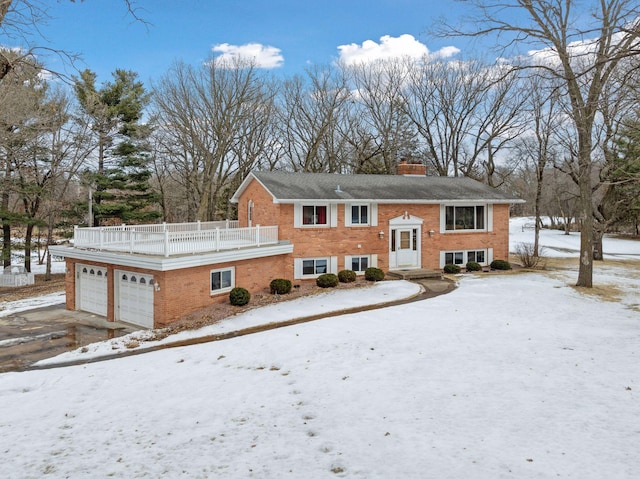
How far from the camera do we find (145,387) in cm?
896

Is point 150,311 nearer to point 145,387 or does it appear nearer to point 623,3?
point 145,387

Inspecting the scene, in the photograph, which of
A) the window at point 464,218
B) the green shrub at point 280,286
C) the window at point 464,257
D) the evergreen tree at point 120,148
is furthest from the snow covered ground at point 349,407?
the evergreen tree at point 120,148

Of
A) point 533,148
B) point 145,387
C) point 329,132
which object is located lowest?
point 145,387

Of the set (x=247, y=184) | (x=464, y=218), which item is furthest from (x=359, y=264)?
(x=247, y=184)

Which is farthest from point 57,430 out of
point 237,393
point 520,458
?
point 520,458

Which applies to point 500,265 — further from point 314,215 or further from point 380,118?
point 380,118

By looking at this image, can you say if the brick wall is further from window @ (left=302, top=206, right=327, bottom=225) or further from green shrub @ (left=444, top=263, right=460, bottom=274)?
green shrub @ (left=444, top=263, right=460, bottom=274)

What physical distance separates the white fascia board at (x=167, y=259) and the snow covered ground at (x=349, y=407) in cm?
388

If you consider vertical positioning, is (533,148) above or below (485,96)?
below

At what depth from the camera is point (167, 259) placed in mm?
14633

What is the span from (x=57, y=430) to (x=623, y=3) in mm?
18332

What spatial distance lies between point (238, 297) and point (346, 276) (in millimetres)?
5954

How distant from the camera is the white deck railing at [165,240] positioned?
51.0 ft

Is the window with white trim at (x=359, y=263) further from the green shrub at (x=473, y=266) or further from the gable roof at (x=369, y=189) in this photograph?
the green shrub at (x=473, y=266)
